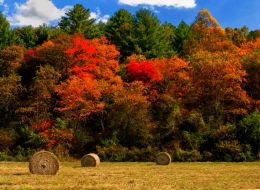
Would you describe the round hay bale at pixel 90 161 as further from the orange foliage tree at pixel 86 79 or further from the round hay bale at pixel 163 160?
the orange foliage tree at pixel 86 79

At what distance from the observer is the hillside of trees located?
47219 millimetres

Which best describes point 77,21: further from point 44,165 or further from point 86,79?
point 44,165

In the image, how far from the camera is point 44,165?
2544cm

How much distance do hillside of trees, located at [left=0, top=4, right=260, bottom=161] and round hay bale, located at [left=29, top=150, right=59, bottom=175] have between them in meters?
21.0

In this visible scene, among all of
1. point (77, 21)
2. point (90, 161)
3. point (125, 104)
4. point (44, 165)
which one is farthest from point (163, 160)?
point (77, 21)

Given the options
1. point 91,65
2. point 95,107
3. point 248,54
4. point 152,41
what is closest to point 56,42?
point 91,65

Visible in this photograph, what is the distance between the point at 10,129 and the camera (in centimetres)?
5359

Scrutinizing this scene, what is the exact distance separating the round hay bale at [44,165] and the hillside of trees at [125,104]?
68.9 feet

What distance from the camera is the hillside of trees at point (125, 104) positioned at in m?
47.2

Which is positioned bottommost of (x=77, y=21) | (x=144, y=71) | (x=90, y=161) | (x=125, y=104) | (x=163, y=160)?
(x=90, y=161)

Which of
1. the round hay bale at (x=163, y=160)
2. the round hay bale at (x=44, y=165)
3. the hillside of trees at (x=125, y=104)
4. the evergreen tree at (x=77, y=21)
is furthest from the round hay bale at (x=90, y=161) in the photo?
the evergreen tree at (x=77, y=21)

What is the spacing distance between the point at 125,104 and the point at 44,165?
83.4 ft

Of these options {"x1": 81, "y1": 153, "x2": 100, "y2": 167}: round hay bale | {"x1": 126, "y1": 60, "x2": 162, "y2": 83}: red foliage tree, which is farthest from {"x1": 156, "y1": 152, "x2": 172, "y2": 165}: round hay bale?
{"x1": 126, "y1": 60, "x2": 162, "y2": 83}: red foliage tree

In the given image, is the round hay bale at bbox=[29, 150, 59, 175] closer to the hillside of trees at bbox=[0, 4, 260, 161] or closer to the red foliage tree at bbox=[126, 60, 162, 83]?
the hillside of trees at bbox=[0, 4, 260, 161]
